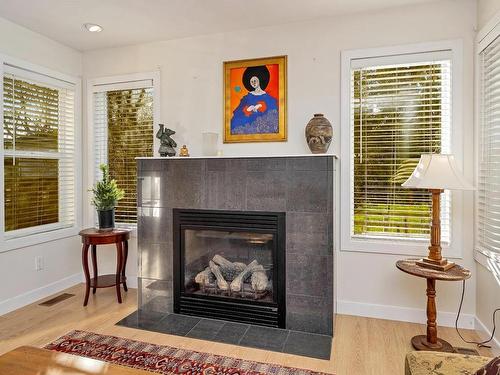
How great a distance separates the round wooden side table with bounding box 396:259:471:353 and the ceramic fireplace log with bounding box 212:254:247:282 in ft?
4.38

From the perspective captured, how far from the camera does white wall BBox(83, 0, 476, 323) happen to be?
109 inches

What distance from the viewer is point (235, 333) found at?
2707 mm

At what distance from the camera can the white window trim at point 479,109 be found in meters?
2.34

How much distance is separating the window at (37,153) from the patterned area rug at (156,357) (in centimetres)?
136

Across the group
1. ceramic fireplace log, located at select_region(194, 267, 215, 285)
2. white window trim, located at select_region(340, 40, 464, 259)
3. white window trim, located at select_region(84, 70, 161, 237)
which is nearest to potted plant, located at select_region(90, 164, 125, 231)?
white window trim, located at select_region(84, 70, 161, 237)

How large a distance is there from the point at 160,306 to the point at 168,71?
232 cm

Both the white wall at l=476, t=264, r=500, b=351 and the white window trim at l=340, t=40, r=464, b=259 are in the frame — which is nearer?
the white wall at l=476, t=264, r=500, b=351

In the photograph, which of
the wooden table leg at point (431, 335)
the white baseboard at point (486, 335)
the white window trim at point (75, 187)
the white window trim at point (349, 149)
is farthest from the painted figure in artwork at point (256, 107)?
the white baseboard at point (486, 335)

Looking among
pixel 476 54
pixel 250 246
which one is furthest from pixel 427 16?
pixel 250 246

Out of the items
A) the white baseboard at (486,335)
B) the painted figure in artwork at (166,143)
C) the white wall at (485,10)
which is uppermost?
the white wall at (485,10)

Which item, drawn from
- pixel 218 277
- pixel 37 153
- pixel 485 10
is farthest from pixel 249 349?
pixel 485 10

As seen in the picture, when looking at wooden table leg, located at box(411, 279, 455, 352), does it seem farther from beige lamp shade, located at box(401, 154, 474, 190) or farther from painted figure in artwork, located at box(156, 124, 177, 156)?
painted figure in artwork, located at box(156, 124, 177, 156)

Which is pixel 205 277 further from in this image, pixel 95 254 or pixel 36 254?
pixel 36 254

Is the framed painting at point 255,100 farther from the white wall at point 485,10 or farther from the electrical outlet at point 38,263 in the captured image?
the electrical outlet at point 38,263
